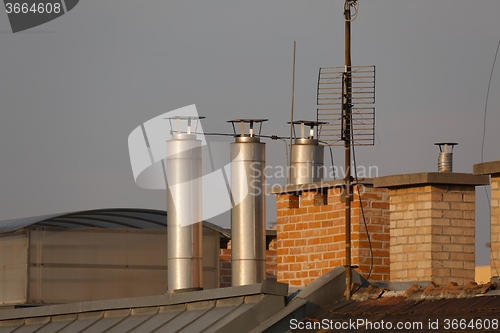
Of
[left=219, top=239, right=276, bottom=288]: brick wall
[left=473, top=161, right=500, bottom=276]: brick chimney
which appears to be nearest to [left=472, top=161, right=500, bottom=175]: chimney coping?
[left=473, top=161, right=500, bottom=276]: brick chimney

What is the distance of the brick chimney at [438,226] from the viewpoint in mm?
9945

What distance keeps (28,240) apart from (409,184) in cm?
971

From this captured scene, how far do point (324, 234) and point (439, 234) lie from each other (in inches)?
64.3

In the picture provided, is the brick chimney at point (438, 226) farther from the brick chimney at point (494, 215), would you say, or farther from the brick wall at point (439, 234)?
the brick chimney at point (494, 215)

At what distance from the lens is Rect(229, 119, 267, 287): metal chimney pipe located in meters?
15.7

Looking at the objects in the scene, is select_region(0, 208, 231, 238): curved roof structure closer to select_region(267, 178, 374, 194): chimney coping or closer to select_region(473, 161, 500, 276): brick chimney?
select_region(267, 178, 374, 194): chimney coping

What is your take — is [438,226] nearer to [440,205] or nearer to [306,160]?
[440,205]

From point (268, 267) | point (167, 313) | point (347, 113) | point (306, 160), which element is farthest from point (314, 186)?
point (268, 267)

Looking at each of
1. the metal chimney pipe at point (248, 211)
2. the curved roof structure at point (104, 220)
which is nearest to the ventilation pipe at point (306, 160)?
the metal chimney pipe at point (248, 211)

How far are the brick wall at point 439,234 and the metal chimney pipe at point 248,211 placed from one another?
567 centimetres

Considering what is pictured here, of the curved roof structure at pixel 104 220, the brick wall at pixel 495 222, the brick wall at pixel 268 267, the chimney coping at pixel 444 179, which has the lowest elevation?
the brick wall at pixel 268 267

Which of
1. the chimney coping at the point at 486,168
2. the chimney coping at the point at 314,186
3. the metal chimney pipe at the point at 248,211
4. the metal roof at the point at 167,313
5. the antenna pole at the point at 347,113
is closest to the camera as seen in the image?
the metal roof at the point at 167,313

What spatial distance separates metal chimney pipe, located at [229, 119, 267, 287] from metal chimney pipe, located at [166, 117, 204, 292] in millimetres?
569

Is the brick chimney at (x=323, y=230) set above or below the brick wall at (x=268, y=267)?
above
